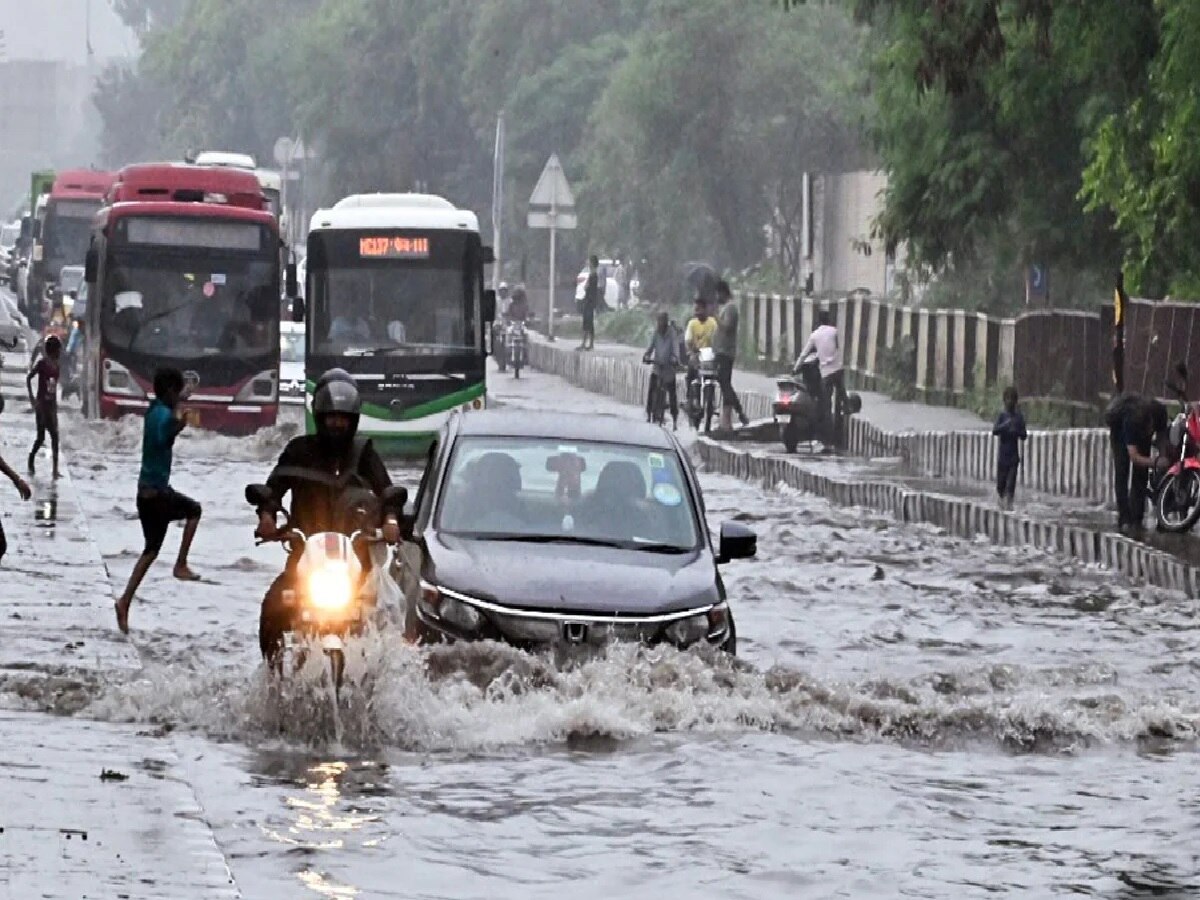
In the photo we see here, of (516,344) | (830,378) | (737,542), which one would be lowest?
(516,344)

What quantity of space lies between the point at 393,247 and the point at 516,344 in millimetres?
23292

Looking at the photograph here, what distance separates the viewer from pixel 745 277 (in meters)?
62.9

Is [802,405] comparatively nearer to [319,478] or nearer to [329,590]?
[319,478]

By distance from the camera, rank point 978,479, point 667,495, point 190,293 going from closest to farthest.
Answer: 1. point 667,495
2. point 978,479
3. point 190,293

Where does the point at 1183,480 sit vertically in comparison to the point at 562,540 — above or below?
below

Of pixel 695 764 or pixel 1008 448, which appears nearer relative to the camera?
pixel 695 764

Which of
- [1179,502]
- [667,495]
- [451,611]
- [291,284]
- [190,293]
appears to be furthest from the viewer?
[190,293]

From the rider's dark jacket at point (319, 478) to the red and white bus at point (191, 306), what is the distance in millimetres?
23314

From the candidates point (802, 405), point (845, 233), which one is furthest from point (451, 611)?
point (845, 233)

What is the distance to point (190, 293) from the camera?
36406 mm

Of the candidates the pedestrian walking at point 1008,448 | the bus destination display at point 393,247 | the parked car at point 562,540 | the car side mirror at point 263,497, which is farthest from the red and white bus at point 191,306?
the car side mirror at point 263,497

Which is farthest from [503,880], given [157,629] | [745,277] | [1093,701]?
[745,277]

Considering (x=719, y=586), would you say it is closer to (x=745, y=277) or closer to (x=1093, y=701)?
(x=1093, y=701)

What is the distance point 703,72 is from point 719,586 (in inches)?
1993
